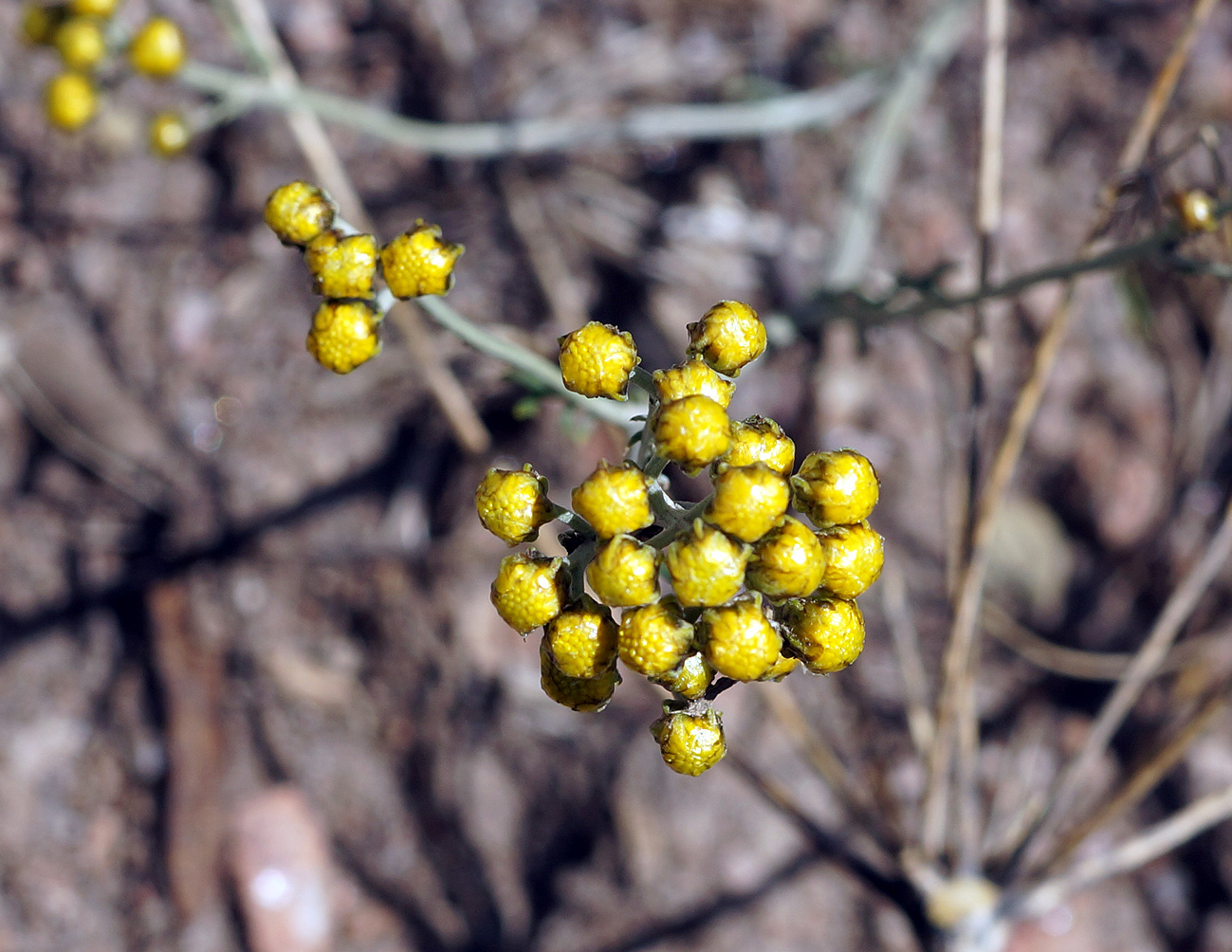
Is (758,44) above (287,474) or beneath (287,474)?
above

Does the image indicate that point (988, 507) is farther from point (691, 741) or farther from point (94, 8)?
point (94, 8)

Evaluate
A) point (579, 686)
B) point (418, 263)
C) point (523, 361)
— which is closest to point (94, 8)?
point (418, 263)

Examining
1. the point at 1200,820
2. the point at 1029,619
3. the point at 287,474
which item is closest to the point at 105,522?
the point at 287,474

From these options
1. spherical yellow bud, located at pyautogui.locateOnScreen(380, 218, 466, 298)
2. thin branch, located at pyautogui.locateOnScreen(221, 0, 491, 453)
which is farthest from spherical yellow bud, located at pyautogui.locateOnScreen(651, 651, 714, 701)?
thin branch, located at pyautogui.locateOnScreen(221, 0, 491, 453)

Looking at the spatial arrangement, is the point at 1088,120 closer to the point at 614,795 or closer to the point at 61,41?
the point at 614,795

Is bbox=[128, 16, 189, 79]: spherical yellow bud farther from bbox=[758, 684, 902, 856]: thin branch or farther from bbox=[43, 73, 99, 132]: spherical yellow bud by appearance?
bbox=[758, 684, 902, 856]: thin branch

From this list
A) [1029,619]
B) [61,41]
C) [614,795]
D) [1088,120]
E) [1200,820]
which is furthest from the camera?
[1088,120]
